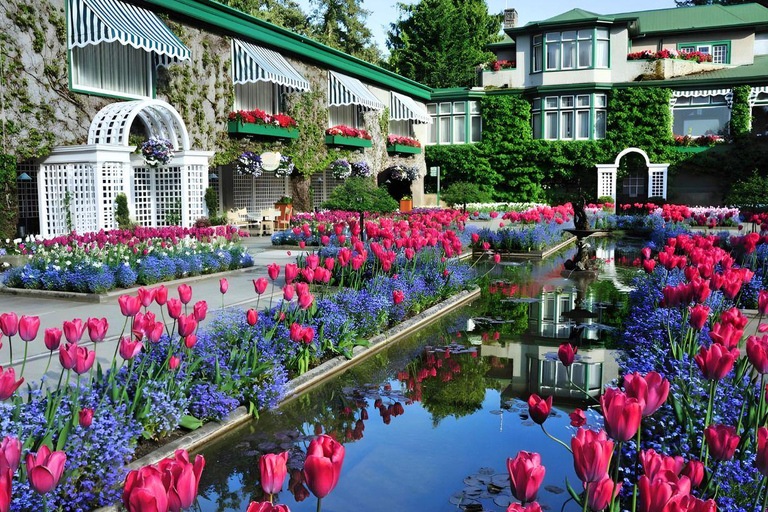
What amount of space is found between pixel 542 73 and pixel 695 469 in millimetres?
37973

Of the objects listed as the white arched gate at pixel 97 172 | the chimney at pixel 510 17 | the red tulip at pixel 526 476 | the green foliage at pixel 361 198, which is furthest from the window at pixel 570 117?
the red tulip at pixel 526 476

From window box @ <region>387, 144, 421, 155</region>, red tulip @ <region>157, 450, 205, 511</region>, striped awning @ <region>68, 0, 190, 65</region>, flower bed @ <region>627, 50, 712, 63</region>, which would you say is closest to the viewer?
red tulip @ <region>157, 450, 205, 511</region>

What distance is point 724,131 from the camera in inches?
1415

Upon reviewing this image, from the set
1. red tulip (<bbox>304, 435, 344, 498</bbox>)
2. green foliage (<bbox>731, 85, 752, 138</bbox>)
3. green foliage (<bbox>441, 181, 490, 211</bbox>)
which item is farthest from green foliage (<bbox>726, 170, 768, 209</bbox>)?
red tulip (<bbox>304, 435, 344, 498</bbox>)

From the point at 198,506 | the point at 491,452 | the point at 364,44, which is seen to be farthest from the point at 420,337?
the point at 364,44

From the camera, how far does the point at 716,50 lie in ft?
127

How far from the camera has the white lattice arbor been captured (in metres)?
35.9

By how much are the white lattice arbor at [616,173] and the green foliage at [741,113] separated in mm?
3648

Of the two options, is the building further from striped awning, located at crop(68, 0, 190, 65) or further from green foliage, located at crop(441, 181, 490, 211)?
green foliage, located at crop(441, 181, 490, 211)

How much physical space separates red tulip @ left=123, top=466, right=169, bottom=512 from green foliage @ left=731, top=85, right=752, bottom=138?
38171 millimetres

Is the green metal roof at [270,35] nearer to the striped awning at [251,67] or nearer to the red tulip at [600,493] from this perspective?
the striped awning at [251,67]

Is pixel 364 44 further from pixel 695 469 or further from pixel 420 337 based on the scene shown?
pixel 695 469

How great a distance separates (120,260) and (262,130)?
13306mm

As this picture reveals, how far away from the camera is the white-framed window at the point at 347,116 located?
30781 mm
